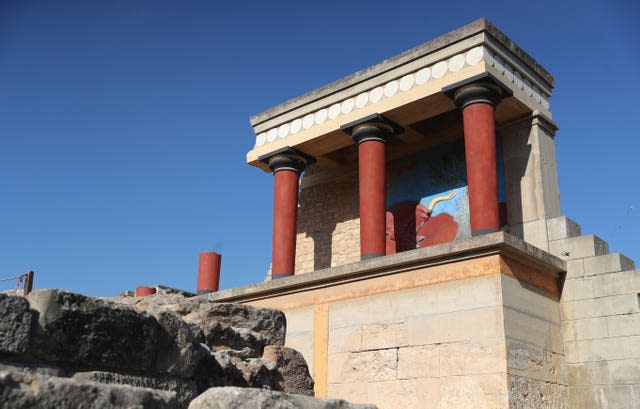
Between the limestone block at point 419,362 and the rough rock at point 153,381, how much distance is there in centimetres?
504

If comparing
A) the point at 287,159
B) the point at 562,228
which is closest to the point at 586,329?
the point at 562,228

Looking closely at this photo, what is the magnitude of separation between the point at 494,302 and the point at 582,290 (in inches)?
77.7

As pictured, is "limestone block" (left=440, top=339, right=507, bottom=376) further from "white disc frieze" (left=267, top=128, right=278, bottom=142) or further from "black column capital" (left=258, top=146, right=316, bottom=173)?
"white disc frieze" (left=267, top=128, right=278, bottom=142)

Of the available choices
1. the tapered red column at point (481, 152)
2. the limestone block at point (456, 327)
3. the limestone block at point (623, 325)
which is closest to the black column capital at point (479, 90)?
the tapered red column at point (481, 152)

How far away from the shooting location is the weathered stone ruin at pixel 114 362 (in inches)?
97.6

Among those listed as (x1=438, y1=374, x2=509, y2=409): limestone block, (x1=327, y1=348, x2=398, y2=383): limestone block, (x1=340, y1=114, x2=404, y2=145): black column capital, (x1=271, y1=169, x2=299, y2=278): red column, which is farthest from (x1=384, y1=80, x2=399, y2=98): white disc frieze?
(x1=438, y1=374, x2=509, y2=409): limestone block

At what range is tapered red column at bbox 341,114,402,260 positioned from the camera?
11.1m

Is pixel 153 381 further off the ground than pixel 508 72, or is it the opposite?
pixel 508 72

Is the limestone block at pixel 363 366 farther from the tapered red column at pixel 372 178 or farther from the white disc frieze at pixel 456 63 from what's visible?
the white disc frieze at pixel 456 63

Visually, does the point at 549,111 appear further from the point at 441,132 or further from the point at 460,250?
the point at 460,250

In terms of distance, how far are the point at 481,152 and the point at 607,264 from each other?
97.6 inches

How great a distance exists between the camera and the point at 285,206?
1334 centimetres

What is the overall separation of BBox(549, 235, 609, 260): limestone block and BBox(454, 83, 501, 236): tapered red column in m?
1.00

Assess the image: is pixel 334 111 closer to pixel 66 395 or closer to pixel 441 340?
pixel 441 340
